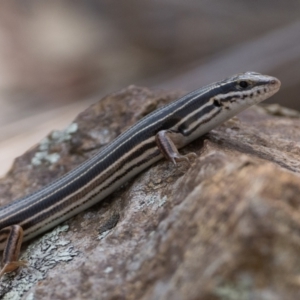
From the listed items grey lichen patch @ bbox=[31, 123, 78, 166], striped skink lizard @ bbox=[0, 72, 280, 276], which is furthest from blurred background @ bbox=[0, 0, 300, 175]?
striped skink lizard @ bbox=[0, 72, 280, 276]

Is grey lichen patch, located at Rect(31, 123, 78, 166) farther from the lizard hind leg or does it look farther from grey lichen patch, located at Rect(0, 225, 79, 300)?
grey lichen patch, located at Rect(0, 225, 79, 300)

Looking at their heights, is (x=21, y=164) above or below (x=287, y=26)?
below

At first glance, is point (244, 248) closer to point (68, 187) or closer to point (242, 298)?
point (242, 298)

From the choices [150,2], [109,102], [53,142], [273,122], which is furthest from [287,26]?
[53,142]

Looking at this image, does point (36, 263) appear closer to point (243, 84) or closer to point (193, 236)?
point (193, 236)

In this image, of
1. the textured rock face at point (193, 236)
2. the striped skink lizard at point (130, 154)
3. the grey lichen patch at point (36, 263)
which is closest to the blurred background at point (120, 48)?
the striped skink lizard at point (130, 154)

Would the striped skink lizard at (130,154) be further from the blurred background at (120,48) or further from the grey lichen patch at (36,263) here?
the blurred background at (120,48)

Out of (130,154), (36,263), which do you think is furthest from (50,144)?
(36,263)
